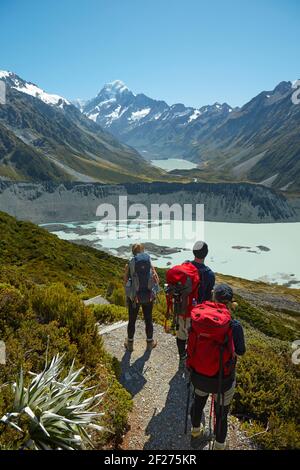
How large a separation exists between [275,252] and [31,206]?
77050 millimetres

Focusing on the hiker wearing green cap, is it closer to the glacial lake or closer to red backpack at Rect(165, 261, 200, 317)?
red backpack at Rect(165, 261, 200, 317)

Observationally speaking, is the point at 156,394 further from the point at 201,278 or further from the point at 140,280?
the point at 201,278

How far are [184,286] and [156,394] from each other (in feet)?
6.83

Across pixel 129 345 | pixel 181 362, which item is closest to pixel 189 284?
pixel 181 362

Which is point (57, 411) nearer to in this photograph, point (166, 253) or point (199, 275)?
point (199, 275)

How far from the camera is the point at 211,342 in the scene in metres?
4.56

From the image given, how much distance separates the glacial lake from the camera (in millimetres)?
65688

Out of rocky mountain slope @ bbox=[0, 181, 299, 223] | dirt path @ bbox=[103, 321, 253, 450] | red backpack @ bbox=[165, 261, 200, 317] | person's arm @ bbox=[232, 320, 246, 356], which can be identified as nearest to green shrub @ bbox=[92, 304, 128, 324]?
dirt path @ bbox=[103, 321, 253, 450]

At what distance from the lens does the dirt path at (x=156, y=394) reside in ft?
18.0

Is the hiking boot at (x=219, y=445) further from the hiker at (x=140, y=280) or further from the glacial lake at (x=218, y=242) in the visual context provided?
the glacial lake at (x=218, y=242)

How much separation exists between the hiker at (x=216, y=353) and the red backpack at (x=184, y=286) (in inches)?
54.3

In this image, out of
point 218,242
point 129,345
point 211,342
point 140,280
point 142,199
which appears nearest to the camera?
point 211,342

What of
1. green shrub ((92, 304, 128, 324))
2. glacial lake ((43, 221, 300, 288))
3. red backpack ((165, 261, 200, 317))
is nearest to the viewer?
red backpack ((165, 261, 200, 317))
